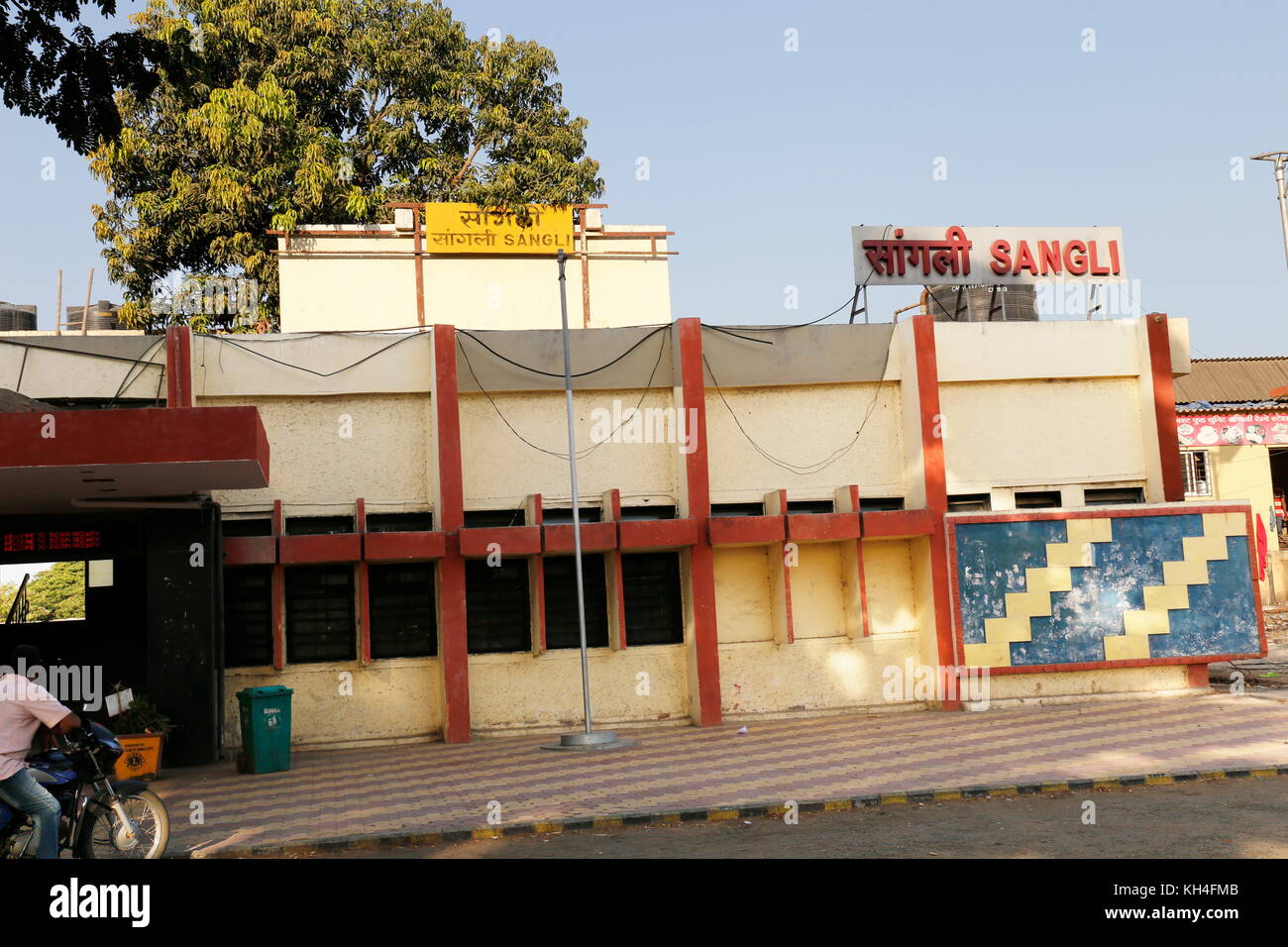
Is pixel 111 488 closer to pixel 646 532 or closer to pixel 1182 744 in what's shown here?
pixel 646 532

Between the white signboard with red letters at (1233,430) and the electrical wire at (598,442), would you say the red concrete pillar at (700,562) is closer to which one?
the electrical wire at (598,442)

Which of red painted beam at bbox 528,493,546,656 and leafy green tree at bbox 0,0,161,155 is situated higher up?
leafy green tree at bbox 0,0,161,155

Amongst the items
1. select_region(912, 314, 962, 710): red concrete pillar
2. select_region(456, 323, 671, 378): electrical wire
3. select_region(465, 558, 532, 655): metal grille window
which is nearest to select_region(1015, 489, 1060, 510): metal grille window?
select_region(912, 314, 962, 710): red concrete pillar

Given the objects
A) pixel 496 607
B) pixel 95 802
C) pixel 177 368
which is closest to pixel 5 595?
pixel 177 368

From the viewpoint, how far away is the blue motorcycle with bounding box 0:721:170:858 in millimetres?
8922

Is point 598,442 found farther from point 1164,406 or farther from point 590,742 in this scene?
point 1164,406

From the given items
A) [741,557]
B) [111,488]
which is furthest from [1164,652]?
[111,488]

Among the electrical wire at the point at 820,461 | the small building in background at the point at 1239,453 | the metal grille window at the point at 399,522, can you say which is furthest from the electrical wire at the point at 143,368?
the small building in background at the point at 1239,453

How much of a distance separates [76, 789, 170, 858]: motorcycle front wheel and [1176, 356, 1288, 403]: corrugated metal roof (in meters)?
31.5

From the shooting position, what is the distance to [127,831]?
30.0ft

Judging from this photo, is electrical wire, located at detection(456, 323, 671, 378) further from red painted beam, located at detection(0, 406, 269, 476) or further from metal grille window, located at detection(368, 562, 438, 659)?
red painted beam, located at detection(0, 406, 269, 476)
